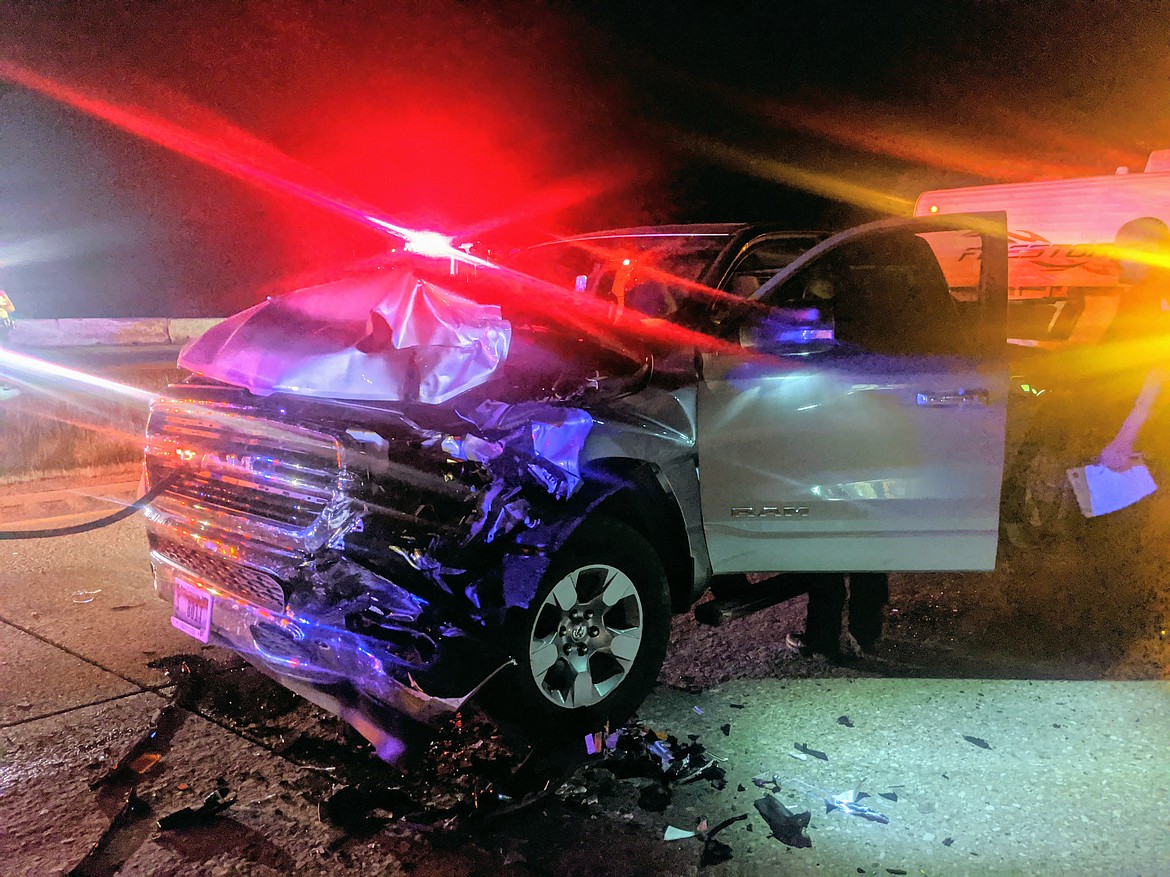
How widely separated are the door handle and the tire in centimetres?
136

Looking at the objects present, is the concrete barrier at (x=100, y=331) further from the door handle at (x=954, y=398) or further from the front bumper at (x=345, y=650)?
the door handle at (x=954, y=398)

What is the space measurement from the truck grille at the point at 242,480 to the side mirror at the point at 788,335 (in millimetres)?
1660

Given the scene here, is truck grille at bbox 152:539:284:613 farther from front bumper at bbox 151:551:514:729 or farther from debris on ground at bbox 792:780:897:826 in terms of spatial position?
debris on ground at bbox 792:780:897:826

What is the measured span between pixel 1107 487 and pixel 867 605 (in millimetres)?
1723

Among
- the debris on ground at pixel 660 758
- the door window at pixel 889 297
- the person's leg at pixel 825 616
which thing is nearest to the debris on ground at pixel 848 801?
the debris on ground at pixel 660 758

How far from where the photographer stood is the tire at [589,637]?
302 cm

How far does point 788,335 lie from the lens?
3.35 m

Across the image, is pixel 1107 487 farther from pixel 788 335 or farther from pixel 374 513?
pixel 374 513

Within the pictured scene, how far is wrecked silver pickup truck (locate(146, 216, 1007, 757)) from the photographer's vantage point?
2.87 metres

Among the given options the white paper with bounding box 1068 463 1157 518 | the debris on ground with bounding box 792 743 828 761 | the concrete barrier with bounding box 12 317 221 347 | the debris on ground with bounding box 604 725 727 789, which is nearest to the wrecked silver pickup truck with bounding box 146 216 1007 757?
the debris on ground with bounding box 604 725 727 789

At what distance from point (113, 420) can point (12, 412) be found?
0.85 meters

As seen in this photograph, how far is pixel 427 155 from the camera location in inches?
1196

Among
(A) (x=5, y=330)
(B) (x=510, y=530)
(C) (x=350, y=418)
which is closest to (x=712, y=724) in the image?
(B) (x=510, y=530)

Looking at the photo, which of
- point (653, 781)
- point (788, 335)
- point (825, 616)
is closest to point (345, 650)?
point (653, 781)
